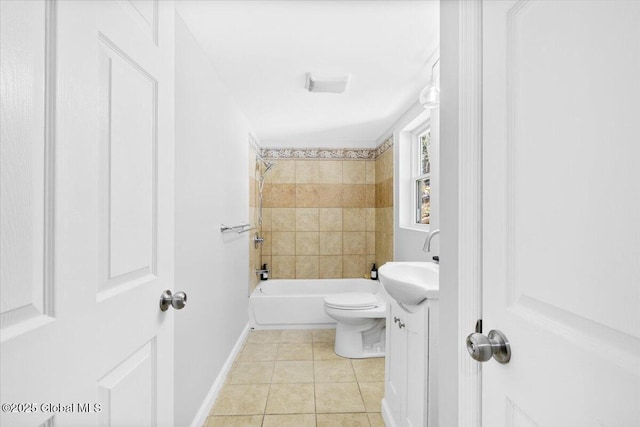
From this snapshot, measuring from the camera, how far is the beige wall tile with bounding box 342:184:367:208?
4242 mm

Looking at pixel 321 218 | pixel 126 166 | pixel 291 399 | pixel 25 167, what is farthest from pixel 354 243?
pixel 25 167

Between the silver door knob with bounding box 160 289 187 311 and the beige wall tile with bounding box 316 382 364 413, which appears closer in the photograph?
the silver door knob with bounding box 160 289 187 311

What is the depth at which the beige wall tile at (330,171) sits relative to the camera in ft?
13.9

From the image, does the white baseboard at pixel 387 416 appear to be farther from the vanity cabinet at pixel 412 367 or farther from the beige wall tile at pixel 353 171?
the beige wall tile at pixel 353 171

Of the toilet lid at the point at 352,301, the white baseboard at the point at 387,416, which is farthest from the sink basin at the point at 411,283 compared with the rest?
the toilet lid at the point at 352,301

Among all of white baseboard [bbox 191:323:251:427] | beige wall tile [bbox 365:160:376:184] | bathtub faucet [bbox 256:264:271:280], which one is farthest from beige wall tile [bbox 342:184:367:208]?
white baseboard [bbox 191:323:251:427]

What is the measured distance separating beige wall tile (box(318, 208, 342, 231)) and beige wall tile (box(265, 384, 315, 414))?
2220mm

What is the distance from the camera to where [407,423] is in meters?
1.50

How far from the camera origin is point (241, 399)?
2.10 m

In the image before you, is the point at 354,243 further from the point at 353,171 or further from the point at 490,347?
the point at 490,347

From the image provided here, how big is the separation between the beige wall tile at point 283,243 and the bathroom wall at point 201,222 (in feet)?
4.88

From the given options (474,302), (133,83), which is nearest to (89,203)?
(133,83)

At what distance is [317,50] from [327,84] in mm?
390

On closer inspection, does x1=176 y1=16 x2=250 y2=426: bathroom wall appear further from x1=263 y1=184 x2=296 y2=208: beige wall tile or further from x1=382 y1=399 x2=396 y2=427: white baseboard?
x1=263 y1=184 x2=296 y2=208: beige wall tile
